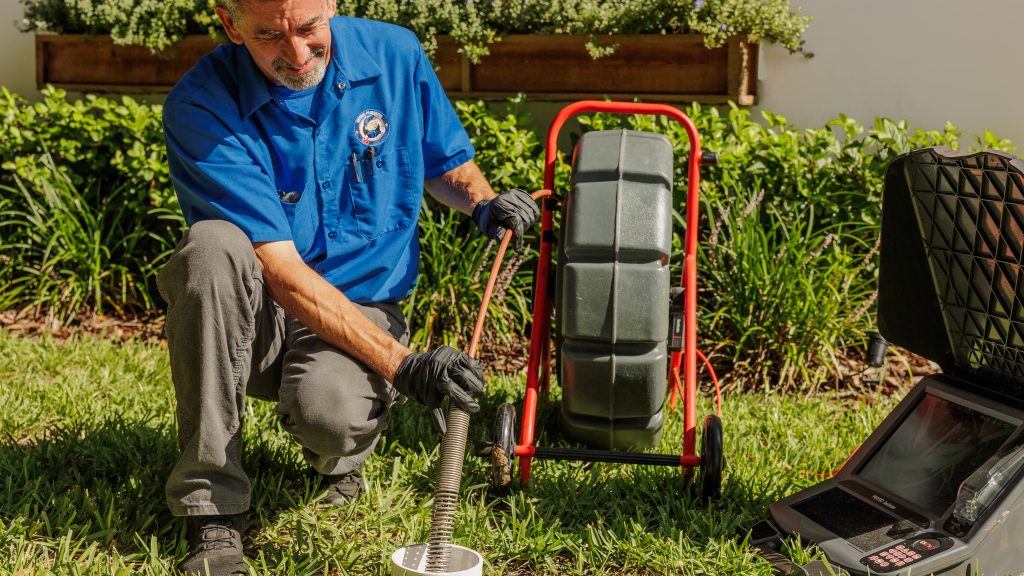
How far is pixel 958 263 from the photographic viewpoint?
8.21 feet

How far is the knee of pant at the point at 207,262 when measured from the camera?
2418mm

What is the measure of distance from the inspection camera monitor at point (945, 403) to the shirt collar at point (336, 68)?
1505 millimetres

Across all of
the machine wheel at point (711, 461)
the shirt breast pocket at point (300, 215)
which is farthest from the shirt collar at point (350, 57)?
the machine wheel at point (711, 461)

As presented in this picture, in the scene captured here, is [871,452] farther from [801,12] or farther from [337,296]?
[801,12]

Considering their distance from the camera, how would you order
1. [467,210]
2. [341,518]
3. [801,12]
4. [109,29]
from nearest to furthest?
[341,518], [467,210], [801,12], [109,29]

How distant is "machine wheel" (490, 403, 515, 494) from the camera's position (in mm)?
2744

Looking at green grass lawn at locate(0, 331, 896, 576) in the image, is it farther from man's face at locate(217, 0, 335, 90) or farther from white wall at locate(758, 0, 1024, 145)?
white wall at locate(758, 0, 1024, 145)

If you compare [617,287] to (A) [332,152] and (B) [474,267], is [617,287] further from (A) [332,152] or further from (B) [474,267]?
(B) [474,267]

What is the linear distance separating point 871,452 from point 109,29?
4358 millimetres

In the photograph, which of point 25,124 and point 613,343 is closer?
point 613,343

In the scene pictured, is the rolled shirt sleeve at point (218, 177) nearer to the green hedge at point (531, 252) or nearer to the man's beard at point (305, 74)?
the man's beard at point (305, 74)

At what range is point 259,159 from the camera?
2.70m

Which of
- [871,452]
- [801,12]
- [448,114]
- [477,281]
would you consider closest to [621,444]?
[871,452]

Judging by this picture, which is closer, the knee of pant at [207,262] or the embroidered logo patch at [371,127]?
the knee of pant at [207,262]
